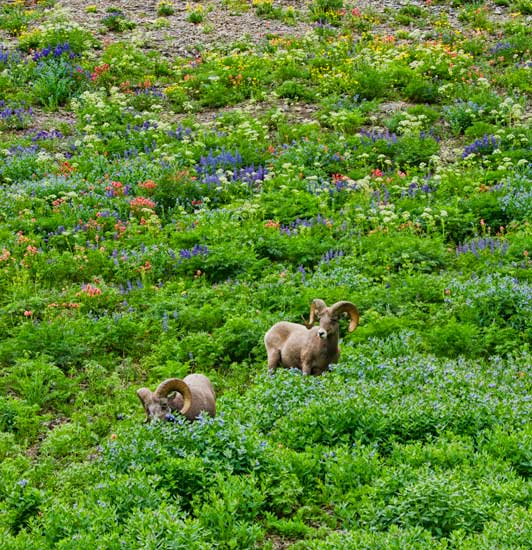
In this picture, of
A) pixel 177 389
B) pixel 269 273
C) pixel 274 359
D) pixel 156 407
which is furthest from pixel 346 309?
pixel 269 273

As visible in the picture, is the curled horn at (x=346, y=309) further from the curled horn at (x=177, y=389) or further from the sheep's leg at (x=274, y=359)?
the curled horn at (x=177, y=389)

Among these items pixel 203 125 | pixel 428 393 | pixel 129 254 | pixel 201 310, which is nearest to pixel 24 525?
pixel 428 393

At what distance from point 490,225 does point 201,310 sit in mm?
5446

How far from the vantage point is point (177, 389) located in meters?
8.91

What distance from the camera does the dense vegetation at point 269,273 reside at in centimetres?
775

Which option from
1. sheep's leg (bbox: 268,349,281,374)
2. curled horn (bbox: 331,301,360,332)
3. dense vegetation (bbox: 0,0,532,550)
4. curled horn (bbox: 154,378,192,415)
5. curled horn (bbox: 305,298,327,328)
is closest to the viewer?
dense vegetation (bbox: 0,0,532,550)

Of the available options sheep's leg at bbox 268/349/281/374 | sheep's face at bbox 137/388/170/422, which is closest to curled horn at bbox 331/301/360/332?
sheep's leg at bbox 268/349/281/374

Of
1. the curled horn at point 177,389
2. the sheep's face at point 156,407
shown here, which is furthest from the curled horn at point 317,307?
the sheep's face at point 156,407

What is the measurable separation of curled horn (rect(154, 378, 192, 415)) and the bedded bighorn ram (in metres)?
1.88

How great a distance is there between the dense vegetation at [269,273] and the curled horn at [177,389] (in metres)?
0.32

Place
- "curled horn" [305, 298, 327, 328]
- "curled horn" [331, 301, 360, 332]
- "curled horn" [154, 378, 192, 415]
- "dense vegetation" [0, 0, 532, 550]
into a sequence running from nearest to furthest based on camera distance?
"dense vegetation" [0, 0, 532, 550] → "curled horn" [154, 378, 192, 415] → "curled horn" [331, 301, 360, 332] → "curled horn" [305, 298, 327, 328]

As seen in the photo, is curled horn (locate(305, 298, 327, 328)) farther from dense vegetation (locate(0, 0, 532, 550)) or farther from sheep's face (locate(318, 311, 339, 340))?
dense vegetation (locate(0, 0, 532, 550))

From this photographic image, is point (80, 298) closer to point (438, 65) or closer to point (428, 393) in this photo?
point (428, 393)

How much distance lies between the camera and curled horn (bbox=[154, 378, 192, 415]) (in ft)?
29.0
